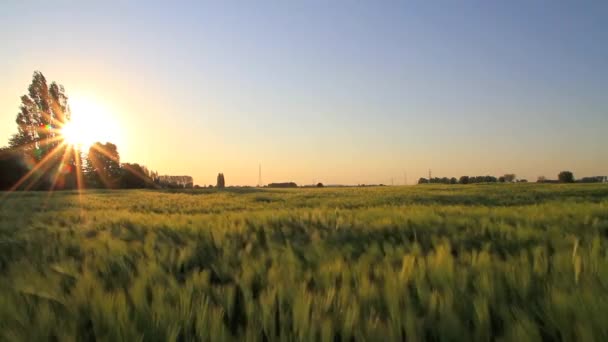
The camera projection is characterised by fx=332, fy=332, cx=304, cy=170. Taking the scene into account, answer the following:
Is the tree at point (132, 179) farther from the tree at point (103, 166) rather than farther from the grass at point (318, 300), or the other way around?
the grass at point (318, 300)

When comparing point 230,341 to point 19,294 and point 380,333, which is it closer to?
point 380,333

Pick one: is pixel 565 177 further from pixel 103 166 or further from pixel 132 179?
pixel 103 166

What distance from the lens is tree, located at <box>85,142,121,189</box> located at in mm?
51250

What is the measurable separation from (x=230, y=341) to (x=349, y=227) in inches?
80.9

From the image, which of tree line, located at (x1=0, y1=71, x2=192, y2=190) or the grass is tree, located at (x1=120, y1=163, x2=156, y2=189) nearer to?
tree line, located at (x1=0, y1=71, x2=192, y2=190)

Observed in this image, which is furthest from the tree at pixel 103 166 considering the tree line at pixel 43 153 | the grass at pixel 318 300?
the grass at pixel 318 300

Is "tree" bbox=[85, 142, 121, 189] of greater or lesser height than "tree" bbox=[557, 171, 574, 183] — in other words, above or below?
above

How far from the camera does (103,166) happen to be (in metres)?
57.6

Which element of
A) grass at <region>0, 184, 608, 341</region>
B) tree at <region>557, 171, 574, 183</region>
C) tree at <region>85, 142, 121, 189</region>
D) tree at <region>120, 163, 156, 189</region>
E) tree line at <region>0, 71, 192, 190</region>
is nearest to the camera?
grass at <region>0, 184, 608, 341</region>

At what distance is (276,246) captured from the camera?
6.75 feet

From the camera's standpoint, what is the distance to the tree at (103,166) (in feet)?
168

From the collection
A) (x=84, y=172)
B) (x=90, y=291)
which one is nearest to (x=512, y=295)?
(x=90, y=291)

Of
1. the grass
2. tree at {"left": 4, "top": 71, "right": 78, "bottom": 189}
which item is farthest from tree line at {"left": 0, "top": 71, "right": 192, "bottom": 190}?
the grass

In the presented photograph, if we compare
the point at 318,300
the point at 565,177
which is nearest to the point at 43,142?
the point at 318,300
